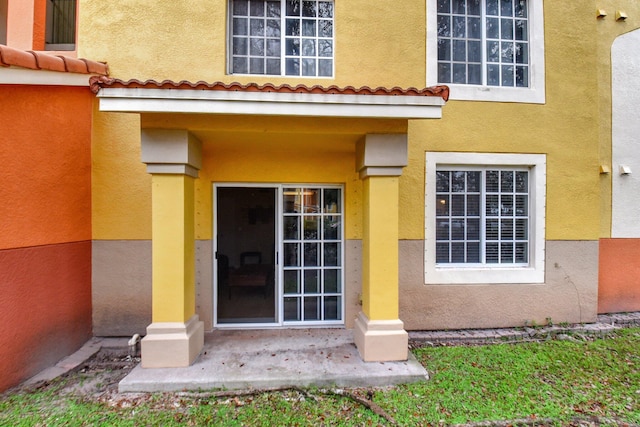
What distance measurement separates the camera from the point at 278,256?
5805 millimetres

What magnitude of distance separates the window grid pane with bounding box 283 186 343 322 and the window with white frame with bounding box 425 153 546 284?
1819 millimetres

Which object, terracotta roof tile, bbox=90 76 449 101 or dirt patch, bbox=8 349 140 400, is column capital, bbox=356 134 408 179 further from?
dirt patch, bbox=8 349 140 400

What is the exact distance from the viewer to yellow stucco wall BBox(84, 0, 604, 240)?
541cm

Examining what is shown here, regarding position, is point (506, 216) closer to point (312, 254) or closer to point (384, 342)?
point (384, 342)

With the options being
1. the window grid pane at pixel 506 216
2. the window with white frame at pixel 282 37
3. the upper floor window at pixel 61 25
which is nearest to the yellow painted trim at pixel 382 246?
the window grid pane at pixel 506 216

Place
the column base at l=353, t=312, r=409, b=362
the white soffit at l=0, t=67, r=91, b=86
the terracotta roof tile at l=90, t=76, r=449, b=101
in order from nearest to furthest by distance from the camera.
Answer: the terracotta roof tile at l=90, t=76, r=449, b=101 < the white soffit at l=0, t=67, r=91, b=86 < the column base at l=353, t=312, r=409, b=362

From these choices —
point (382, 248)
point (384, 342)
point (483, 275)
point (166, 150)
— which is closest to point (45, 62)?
point (166, 150)

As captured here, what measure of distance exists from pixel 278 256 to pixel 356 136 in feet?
8.36

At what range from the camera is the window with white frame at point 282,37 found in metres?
5.74

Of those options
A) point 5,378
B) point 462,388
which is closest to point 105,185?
point 5,378

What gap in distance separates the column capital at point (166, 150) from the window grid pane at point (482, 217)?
434cm

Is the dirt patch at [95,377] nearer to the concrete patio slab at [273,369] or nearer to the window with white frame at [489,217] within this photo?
the concrete patio slab at [273,369]

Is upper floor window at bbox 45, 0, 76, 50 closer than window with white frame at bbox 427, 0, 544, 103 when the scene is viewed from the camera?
Yes

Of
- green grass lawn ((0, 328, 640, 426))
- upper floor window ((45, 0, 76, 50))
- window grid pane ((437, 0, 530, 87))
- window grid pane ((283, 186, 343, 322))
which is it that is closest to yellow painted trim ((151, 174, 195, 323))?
green grass lawn ((0, 328, 640, 426))
